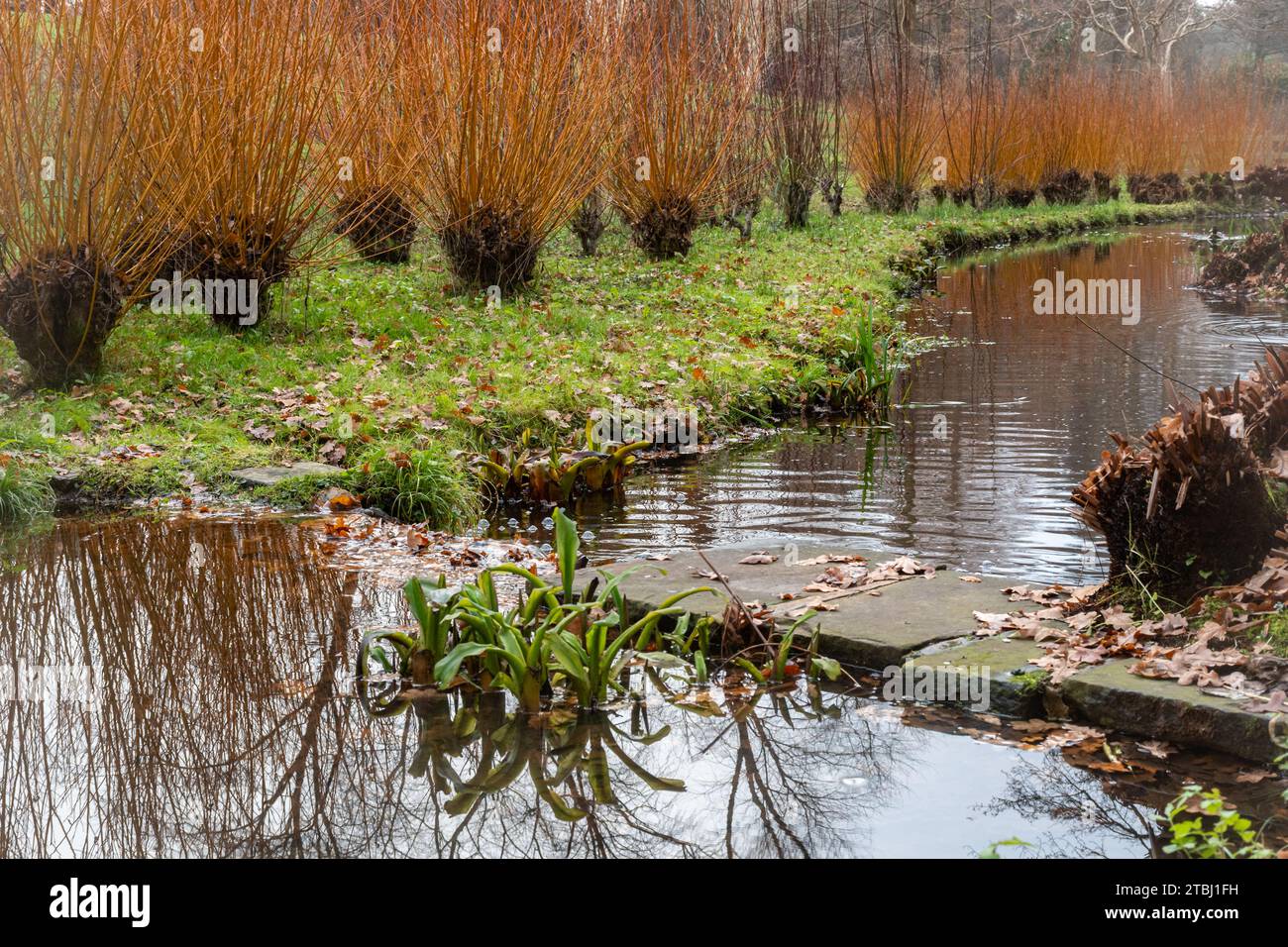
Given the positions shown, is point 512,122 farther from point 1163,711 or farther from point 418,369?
point 1163,711

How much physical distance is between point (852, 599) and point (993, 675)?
0.87 meters

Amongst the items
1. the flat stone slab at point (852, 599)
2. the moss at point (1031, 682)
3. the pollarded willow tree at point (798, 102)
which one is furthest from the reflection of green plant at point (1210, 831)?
the pollarded willow tree at point (798, 102)

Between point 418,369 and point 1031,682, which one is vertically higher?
point 418,369

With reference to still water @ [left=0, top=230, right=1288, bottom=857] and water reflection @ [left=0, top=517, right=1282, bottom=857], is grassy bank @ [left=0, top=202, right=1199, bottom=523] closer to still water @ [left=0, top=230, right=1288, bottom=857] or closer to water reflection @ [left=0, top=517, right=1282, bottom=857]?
still water @ [left=0, top=230, right=1288, bottom=857]

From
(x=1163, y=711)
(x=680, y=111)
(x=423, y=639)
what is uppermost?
(x=680, y=111)

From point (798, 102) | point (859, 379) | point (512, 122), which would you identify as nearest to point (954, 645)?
point (859, 379)

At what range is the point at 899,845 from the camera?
314 cm

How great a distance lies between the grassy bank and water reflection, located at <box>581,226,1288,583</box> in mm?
913

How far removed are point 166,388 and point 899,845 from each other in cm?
675

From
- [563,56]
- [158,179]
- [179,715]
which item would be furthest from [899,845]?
[563,56]

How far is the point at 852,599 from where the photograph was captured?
4.76m

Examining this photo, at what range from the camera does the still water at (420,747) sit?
321 cm

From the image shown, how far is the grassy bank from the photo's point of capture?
7.38 meters

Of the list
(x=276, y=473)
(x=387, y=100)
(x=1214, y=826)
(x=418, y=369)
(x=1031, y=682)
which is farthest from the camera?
(x=387, y=100)
